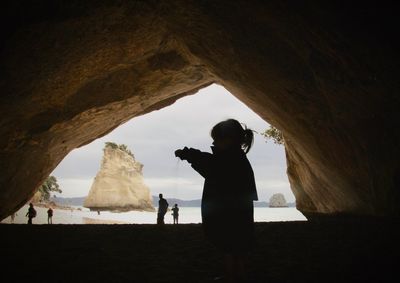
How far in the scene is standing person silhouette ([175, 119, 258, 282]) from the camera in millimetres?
3014

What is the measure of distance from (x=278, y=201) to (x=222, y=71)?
552 ft

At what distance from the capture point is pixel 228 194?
312 centimetres

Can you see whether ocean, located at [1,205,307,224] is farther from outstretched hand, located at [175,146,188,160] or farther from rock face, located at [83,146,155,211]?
outstretched hand, located at [175,146,188,160]

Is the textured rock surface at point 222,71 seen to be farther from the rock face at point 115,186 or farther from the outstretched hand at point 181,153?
the rock face at point 115,186

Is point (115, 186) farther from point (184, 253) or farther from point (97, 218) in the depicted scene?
point (184, 253)

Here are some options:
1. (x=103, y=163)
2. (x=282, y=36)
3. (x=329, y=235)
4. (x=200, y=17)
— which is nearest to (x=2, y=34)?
(x=200, y=17)

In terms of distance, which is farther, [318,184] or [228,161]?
[318,184]

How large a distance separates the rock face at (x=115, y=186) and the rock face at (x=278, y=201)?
349 feet

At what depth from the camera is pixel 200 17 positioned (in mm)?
5965

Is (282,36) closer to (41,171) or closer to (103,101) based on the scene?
(103,101)

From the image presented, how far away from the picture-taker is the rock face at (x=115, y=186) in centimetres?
7238

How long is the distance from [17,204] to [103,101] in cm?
470

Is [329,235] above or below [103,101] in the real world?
below

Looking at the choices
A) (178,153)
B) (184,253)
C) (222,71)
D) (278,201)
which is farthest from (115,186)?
(278,201)
